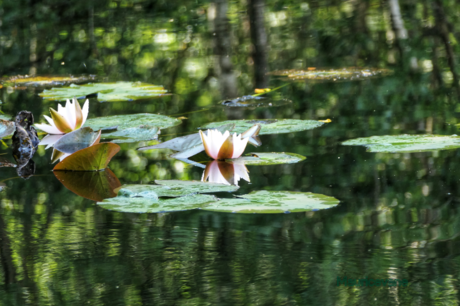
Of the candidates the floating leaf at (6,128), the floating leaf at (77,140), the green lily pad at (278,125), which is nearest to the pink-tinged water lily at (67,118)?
the floating leaf at (6,128)

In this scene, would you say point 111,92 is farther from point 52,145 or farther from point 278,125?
point 278,125

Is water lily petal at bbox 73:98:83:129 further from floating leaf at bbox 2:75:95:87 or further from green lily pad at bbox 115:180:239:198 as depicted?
floating leaf at bbox 2:75:95:87

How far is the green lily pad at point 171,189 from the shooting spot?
1609 millimetres

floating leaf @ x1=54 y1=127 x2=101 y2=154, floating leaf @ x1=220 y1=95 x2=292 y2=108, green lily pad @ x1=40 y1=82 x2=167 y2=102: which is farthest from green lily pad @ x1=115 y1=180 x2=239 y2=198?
green lily pad @ x1=40 y1=82 x2=167 y2=102

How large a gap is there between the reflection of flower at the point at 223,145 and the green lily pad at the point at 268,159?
3 centimetres

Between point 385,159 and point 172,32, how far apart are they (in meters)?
4.02

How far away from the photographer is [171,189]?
1.67 m

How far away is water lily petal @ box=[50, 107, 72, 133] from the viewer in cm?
257

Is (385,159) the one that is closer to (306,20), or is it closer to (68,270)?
(68,270)

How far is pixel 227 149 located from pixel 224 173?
0.14 metres

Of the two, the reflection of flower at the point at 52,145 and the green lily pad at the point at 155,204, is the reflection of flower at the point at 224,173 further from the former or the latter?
the reflection of flower at the point at 52,145

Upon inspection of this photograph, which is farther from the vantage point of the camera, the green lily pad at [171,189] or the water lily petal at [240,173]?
the water lily petal at [240,173]

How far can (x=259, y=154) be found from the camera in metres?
2.10

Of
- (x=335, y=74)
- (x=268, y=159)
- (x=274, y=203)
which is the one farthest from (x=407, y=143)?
(x=335, y=74)
